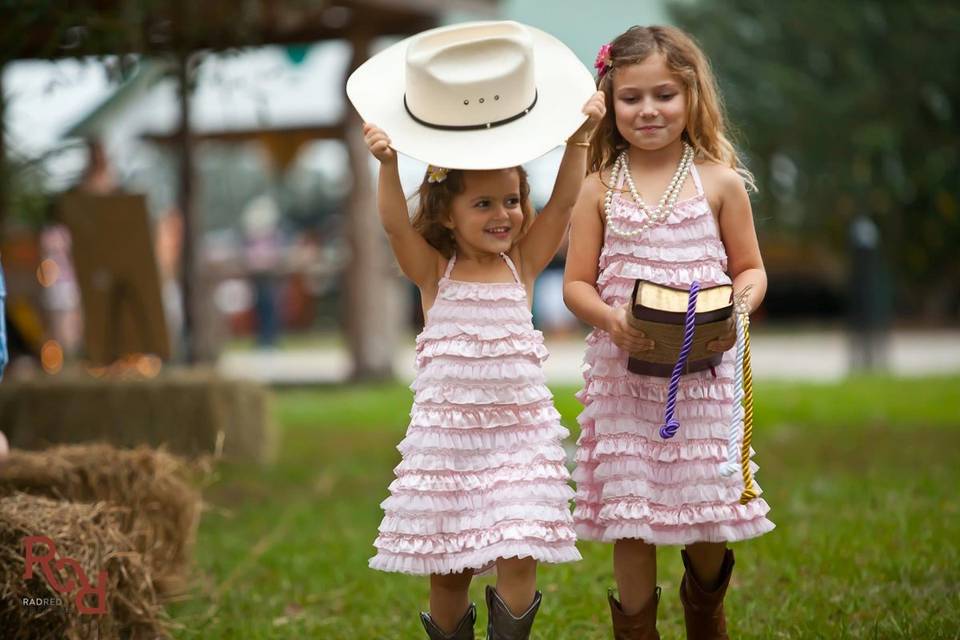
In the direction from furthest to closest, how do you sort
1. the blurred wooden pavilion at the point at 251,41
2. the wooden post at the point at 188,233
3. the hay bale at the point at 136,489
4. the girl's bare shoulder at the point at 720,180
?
the wooden post at the point at 188,233 → the blurred wooden pavilion at the point at 251,41 → the hay bale at the point at 136,489 → the girl's bare shoulder at the point at 720,180

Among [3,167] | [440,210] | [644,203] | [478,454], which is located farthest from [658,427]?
[3,167]

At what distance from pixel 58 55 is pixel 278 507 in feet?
7.53

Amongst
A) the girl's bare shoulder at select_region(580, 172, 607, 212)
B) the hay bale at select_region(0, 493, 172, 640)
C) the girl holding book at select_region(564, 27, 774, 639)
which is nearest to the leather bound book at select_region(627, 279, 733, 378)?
the girl holding book at select_region(564, 27, 774, 639)

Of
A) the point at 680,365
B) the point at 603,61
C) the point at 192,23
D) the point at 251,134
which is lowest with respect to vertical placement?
the point at 680,365

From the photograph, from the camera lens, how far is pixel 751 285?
3379 mm

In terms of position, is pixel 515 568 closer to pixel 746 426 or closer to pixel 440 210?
pixel 746 426

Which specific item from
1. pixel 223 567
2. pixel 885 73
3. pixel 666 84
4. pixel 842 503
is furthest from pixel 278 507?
pixel 885 73

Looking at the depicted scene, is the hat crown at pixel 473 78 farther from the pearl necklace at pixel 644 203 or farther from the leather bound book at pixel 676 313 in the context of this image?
the leather bound book at pixel 676 313

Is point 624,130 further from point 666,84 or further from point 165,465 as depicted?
point 165,465

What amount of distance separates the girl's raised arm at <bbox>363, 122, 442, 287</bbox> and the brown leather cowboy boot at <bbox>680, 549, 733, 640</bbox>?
1.01 meters

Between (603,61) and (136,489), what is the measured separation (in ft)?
6.69

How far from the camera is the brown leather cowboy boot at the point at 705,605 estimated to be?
3.50m

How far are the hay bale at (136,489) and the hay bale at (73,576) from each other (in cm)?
31

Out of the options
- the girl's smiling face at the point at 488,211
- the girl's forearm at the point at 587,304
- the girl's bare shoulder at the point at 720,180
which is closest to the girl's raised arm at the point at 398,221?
the girl's smiling face at the point at 488,211
